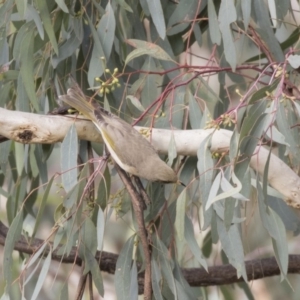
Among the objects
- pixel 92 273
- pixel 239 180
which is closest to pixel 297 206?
pixel 239 180

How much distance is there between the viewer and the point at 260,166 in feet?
6.75

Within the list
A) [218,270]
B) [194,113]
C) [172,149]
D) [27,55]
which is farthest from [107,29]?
[218,270]

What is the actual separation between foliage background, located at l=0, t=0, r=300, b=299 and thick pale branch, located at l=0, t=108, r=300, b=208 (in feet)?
0.14

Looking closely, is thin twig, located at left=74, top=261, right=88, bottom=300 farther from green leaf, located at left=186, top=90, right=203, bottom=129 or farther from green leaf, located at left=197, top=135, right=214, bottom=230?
green leaf, located at left=186, top=90, right=203, bottom=129

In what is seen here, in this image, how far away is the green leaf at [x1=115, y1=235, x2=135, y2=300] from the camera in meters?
2.10

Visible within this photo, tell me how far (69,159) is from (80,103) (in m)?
0.15

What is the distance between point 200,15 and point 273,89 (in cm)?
75

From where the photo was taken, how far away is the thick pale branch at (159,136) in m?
1.90

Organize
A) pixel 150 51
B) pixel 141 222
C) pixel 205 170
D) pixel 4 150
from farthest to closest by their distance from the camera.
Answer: pixel 4 150 → pixel 150 51 → pixel 205 170 → pixel 141 222

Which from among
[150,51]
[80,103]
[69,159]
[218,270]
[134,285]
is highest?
[150,51]

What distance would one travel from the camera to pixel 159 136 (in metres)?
2.08

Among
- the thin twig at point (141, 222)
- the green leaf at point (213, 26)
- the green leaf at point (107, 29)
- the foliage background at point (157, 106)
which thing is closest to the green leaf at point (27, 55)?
the foliage background at point (157, 106)

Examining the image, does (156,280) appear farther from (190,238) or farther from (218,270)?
(218,270)

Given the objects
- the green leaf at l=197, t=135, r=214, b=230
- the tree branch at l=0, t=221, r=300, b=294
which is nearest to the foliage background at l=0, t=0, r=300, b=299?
the green leaf at l=197, t=135, r=214, b=230
